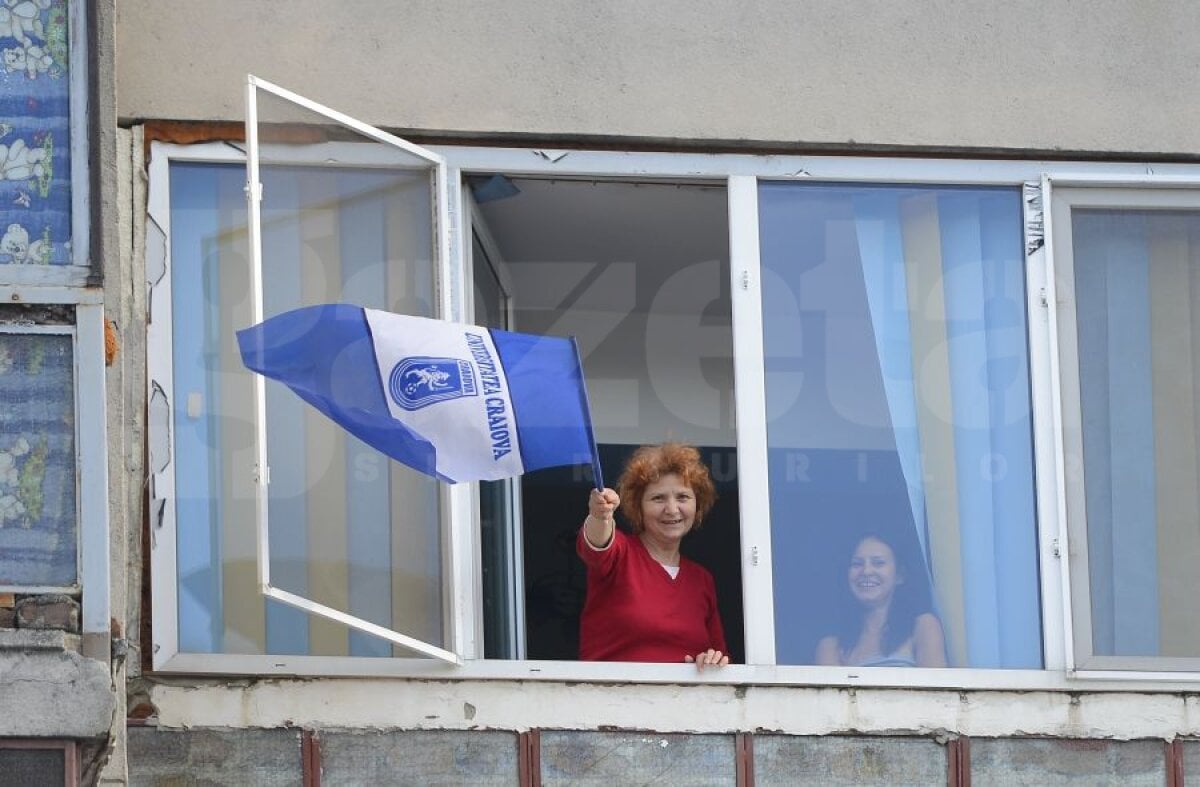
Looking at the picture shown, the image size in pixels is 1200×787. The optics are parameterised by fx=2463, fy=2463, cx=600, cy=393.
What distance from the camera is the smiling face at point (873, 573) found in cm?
757

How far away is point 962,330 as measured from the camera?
775 centimetres

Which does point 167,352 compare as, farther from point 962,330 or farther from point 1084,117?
point 1084,117

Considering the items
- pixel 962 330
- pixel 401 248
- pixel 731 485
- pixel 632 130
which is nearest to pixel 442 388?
pixel 401 248

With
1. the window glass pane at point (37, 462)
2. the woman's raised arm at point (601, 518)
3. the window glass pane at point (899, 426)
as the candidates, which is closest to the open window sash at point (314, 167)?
the woman's raised arm at point (601, 518)

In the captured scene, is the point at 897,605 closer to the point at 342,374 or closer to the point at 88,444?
the point at 342,374

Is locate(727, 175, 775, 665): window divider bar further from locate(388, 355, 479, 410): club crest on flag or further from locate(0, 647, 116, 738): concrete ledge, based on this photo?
locate(0, 647, 116, 738): concrete ledge

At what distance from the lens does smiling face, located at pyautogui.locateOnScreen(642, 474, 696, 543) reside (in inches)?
312

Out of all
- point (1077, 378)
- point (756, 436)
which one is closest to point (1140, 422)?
point (1077, 378)

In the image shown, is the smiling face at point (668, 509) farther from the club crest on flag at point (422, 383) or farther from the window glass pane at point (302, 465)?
the club crest on flag at point (422, 383)

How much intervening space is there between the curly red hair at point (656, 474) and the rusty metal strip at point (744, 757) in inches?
38.1

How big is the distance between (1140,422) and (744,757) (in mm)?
1667

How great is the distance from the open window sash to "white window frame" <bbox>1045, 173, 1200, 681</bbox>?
189 cm

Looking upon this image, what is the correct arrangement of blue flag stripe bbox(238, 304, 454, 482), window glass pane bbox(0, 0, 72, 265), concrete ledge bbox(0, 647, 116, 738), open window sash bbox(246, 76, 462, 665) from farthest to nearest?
blue flag stripe bbox(238, 304, 454, 482) < open window sash bbox(246, 76, 462, 665) < window glass pane bbox(0, 0, 72, 265) < concrete ledge bbox(0, 647, 116, 738)

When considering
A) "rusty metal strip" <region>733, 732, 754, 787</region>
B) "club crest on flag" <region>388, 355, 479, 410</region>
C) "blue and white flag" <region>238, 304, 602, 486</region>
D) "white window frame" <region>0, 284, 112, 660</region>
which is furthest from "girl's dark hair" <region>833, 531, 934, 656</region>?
"white window frame" <region>0, 284, 112, 660</region>
